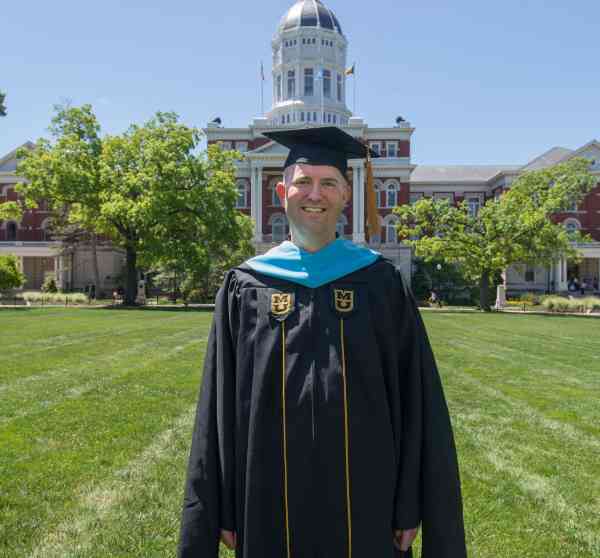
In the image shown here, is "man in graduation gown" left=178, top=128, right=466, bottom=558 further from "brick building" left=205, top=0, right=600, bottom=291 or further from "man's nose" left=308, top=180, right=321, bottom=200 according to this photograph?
"brick building" left=205, top=0, right=600, bottom=291

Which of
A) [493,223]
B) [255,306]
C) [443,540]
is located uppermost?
[493,223]

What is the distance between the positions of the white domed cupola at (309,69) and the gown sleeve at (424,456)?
55.7m

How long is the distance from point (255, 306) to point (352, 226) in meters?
49.3

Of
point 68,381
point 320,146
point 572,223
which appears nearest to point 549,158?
point 572,223

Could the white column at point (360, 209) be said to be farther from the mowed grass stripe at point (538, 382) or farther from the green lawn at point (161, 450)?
the green lawn at point (161, 450)

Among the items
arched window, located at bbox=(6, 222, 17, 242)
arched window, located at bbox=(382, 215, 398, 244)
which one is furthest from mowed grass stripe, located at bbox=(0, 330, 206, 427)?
arched window, located at bbox=(6, 222, 17, 242)

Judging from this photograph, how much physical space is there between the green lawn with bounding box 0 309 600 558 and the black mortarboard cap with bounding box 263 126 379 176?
286cm

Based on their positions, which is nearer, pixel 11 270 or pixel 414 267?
pixel 11 270

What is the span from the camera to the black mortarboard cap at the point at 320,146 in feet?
8.48

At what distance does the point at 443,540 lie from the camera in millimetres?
2279

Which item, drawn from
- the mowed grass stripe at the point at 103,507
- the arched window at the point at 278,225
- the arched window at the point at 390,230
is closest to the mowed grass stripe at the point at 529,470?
the mowed grass stripe at the point at 103,507

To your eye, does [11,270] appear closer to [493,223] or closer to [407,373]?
[493,223]

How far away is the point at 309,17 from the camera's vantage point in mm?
59156

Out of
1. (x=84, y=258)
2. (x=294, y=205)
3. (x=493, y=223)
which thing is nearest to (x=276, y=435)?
(x=294, y=205)
